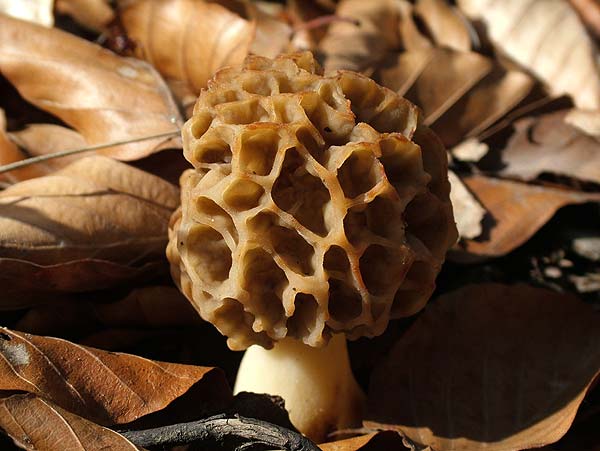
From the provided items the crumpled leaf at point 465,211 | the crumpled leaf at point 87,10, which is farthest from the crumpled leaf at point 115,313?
the crumpled leaf at point 87,10

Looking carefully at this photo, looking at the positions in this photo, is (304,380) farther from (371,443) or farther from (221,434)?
(221,434)

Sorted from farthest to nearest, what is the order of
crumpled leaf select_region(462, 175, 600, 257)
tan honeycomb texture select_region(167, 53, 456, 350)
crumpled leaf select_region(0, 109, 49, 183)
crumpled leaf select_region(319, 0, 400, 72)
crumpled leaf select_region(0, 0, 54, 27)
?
crumpled leaf select_region(319, 0, 400, 72) → crumpled leaf select_region(0, 0, 54, 27) → crumpled leaf select_region(462, 175, 600, 257) → crumpled leaf select_region(0, 109, 49, 183) → tan honeycomb texture select_region(167, 53, 456, 350)

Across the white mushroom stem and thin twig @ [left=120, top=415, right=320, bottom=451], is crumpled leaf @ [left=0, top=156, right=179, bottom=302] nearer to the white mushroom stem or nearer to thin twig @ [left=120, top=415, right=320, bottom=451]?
the white mushroom stem

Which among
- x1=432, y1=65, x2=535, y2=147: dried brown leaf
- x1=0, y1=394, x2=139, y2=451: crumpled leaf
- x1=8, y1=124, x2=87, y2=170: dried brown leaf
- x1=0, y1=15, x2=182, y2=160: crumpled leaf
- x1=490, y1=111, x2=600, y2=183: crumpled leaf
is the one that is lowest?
x1=490, y1=111, x2=600, y2=183: crumpled leaf

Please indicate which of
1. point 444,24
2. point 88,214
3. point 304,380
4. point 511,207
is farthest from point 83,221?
point 444,24

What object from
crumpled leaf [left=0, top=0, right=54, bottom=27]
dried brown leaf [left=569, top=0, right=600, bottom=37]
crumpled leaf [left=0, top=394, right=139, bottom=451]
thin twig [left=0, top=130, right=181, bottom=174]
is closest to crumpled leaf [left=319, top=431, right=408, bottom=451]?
crumpled leaf [left=0, top=394, right=139, bottom=451]

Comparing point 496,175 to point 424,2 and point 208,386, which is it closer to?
point 424,2

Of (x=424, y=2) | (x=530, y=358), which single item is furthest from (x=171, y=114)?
(x=424, y=2)
